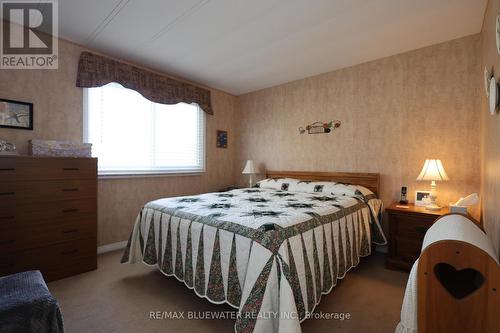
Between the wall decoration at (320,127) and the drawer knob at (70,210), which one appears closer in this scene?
the drawer knob at (70,210)

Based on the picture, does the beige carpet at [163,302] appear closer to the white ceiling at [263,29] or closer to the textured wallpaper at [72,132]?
the textured wallpaper at [72,132]

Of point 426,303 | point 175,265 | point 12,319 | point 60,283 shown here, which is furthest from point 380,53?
point 60,283

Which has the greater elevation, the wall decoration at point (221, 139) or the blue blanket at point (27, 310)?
the wall decoration at point (221, 139)

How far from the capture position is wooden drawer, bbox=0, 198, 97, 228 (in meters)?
2.04

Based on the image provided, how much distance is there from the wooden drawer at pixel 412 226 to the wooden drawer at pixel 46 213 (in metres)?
3.20

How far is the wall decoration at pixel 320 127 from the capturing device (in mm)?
3451

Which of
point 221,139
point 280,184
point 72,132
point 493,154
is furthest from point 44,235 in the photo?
point 493,154

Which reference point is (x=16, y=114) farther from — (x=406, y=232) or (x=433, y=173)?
(x=433, y=173)

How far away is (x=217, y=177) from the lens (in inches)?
174

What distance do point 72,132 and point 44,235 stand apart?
117cm

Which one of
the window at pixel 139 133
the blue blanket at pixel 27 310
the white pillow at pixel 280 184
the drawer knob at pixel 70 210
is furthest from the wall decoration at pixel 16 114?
the white pillow at pixel 280 184

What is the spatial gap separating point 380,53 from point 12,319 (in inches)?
151

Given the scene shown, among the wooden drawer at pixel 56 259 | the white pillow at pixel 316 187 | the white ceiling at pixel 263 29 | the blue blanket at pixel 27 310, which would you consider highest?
the white ceiling at pixel 263 29

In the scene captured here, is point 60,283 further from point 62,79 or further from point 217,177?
point 217,177
